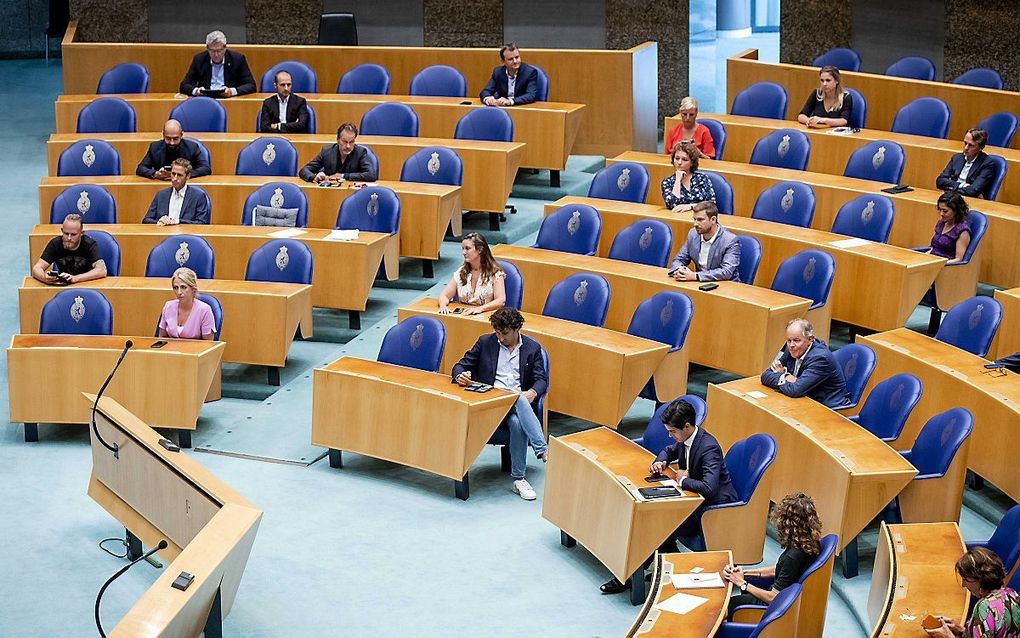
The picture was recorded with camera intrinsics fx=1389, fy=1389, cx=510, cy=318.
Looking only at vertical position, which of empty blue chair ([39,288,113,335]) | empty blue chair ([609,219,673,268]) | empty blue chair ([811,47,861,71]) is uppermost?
empty blue chair ([811,47,861,71])

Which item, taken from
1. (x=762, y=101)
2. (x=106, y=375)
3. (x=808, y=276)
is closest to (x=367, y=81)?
(x=762, y=101)

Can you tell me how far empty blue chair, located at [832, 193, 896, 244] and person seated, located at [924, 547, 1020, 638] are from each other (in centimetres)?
386

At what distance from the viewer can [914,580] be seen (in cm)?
547

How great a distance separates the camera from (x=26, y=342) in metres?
7.91

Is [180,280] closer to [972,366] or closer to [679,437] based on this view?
[679,437]

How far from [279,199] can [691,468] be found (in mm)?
4414

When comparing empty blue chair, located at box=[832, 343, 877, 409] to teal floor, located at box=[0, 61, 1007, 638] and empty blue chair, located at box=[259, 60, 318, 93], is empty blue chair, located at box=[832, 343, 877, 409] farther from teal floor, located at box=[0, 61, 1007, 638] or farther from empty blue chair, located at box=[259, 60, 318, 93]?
empty blue chair, located at box=[259, 60, 318, 93]

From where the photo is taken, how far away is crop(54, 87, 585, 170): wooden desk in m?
10.8

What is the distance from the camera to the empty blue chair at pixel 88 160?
10461 millimetres

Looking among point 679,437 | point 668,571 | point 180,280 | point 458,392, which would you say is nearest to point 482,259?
point 458,392

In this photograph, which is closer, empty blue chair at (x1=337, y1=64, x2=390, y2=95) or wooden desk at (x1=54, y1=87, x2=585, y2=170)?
wooden desk at (x1=54, y1=87, x2=585, y2=170)

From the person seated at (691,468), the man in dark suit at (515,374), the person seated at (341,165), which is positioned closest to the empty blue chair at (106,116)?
the person seated at (341,165)

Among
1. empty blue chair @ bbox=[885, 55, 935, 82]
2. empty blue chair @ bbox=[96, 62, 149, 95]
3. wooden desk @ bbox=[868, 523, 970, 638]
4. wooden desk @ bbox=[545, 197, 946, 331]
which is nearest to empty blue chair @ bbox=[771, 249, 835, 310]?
wooden desk @ bbox=[545, 197, 946, 331]

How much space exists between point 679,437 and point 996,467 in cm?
165
